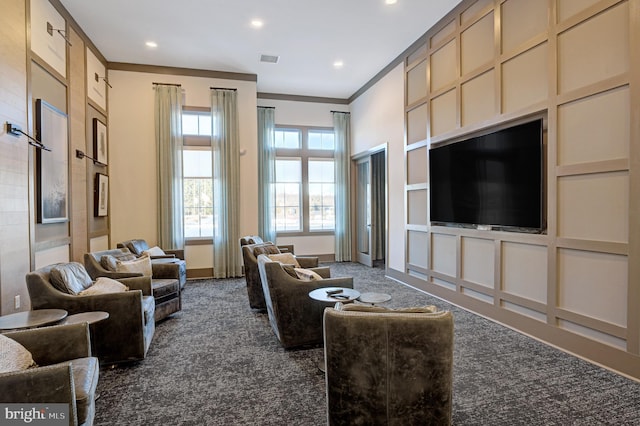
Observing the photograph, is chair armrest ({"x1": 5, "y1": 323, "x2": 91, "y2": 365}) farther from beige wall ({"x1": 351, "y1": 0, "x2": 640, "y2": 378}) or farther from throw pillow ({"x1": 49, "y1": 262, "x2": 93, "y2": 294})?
beige wall ({"x1": 351, "y1": 0, "x2": 640, "y2": 378})

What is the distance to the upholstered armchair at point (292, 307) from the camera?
328 cm

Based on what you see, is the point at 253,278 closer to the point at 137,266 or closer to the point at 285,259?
the point at 285,259

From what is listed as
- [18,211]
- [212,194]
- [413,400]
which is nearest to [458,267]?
[413,400]

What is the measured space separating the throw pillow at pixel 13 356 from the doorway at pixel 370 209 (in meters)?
6.44

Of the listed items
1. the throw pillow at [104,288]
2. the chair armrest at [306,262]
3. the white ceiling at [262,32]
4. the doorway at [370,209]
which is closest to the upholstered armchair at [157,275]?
the throw pillow at [104,288]

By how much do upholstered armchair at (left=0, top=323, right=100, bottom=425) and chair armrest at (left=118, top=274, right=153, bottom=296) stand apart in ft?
4.87

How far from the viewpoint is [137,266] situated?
4.26m

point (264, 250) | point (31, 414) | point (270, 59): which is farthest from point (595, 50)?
point (270, 59)

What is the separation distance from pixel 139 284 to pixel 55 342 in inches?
60.6

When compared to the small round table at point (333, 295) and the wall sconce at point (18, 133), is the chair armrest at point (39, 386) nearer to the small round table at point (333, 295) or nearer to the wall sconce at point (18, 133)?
the small round table at point (333, 295)

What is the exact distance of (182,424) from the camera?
2188 mm

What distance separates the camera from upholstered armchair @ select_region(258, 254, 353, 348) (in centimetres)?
328

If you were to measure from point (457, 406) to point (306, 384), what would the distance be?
1100mm

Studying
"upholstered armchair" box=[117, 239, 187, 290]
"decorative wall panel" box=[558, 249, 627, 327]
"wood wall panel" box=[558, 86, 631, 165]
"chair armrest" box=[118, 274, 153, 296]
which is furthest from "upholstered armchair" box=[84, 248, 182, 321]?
"wood wall panel" box=[558, 86, 631, 165]
